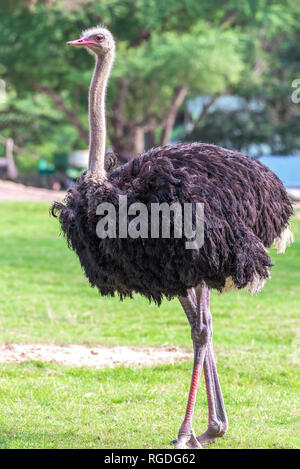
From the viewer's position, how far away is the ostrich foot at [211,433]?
5.11 metres

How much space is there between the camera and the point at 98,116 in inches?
199

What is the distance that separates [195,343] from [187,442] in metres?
0.54

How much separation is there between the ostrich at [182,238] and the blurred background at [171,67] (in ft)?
63.4

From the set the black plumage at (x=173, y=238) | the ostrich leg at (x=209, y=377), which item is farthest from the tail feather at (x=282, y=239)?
the ostrich leg at (x=209, y=377)

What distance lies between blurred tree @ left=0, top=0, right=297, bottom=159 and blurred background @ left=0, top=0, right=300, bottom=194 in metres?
0.03

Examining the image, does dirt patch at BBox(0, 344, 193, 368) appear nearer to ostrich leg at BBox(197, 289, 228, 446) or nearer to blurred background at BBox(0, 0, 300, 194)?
ostrich leg at BBox(197, 289, 228, 446)

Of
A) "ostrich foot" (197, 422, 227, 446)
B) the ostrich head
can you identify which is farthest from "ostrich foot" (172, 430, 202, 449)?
the ostrich head

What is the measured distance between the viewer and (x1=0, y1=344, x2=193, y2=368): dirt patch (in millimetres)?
7289

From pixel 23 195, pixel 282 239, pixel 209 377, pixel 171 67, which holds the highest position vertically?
pixel 171 67

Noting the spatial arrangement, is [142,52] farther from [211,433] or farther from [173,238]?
[173,238]

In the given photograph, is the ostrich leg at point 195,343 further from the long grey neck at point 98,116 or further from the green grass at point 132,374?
the long grey neck at point 98,116

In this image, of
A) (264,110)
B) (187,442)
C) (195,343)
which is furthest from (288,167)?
(187,442)
